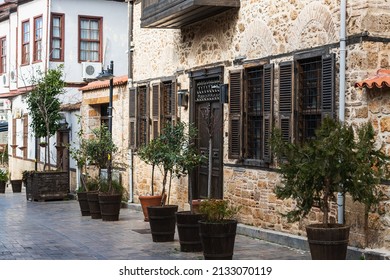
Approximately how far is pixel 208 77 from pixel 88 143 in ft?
11.0

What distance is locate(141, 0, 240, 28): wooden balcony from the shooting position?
1414cm

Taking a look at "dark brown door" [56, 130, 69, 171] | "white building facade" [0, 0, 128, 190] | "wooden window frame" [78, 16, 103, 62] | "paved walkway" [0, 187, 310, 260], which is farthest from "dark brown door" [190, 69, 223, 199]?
"wooden window frame" [78, 16, 103, 62]

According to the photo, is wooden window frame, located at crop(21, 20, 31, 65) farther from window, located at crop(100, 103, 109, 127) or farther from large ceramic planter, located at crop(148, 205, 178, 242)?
large ceramic planter, located at crop(148, 205, 178, 242)

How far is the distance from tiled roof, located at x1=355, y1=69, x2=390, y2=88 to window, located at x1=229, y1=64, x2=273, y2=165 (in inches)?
114

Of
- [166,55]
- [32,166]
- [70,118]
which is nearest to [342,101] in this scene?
[166,55]

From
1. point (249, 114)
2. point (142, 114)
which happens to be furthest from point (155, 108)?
point (249, 114)

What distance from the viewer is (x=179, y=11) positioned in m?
14.7

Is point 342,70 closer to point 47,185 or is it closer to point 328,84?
point 328,84

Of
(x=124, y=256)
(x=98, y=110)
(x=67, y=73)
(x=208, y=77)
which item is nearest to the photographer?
(x=124, y=256)

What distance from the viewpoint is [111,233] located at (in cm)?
1423

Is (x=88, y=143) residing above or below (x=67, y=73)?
below

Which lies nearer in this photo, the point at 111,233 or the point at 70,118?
the point at 111,233

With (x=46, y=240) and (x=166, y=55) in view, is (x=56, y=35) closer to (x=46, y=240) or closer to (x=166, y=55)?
(x=166, y=55)

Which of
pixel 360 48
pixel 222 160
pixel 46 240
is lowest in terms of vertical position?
pixel 46 240
